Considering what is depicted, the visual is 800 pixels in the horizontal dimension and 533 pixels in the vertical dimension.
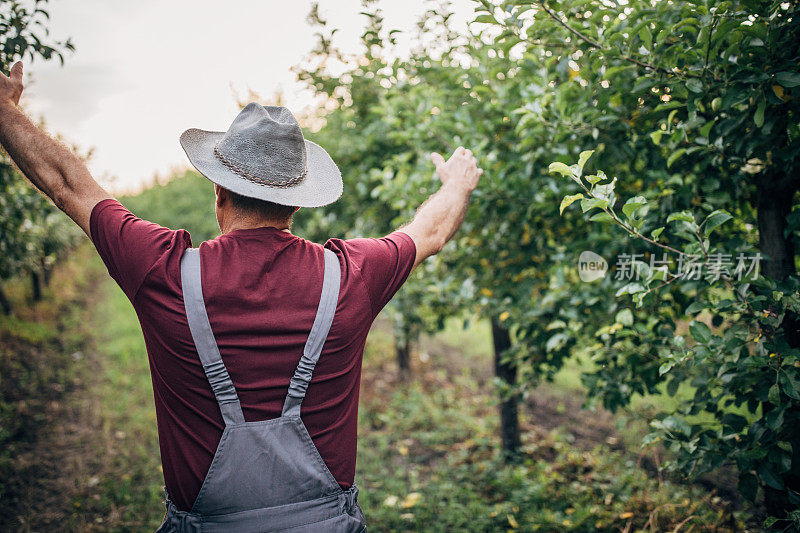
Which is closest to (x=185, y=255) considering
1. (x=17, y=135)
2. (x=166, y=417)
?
(x=166, y=417)

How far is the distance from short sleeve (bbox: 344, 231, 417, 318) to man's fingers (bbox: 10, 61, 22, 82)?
123 cm

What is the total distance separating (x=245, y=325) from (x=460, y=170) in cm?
109

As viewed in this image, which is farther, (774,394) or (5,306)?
(5,306)

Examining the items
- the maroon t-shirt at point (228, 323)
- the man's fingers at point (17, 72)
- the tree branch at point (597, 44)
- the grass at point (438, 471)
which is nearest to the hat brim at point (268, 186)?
the maroon t-shirt at point (228, 323)

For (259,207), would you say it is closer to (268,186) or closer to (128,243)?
(268,186)

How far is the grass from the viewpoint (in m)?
3.32

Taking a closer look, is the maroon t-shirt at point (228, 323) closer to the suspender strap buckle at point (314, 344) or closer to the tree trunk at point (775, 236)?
the suspender strap buckle at point (314, 344)

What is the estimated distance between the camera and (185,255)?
1.43 metres

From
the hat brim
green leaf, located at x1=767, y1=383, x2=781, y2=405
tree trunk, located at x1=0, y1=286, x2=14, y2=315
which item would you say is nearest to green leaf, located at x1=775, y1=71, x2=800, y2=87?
green leaf, located at x1=767, y1=383, x2=781, y2=405

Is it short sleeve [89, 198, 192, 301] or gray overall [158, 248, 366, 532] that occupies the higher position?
short sleeve [89, 198, 192, 301]

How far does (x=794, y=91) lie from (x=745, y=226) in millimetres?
1207

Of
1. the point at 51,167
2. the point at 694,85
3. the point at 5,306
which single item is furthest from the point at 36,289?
the point at 694,85

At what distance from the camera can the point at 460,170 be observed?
2.02 metres

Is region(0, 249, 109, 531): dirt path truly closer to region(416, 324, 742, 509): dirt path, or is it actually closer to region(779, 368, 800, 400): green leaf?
region(416, 324, 742, 509): dirt path
